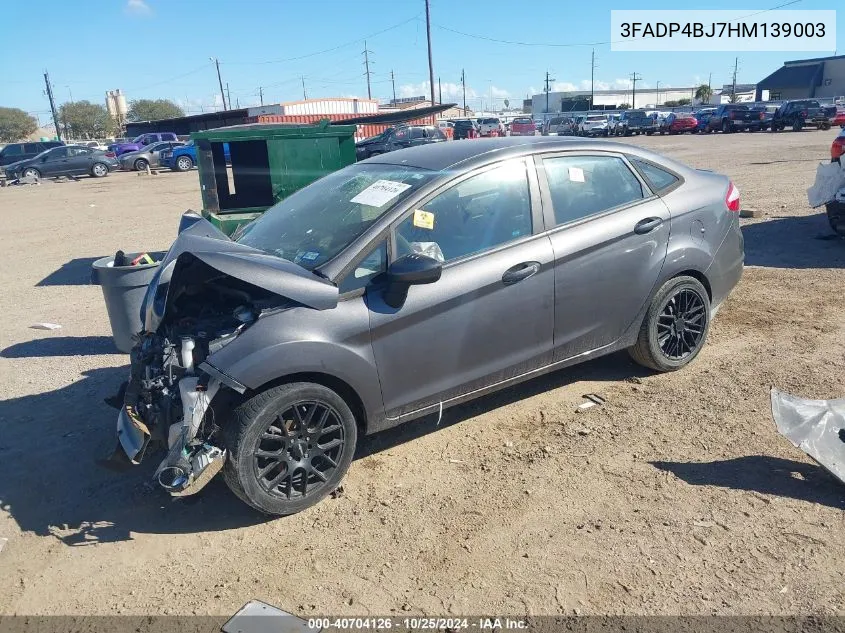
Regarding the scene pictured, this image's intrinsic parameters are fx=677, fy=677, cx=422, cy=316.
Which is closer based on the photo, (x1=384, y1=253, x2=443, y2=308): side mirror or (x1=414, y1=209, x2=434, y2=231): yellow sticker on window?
(x1=384, y1=253, x2=443, y2=308): side mirror

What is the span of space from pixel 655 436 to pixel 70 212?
17303 millimetres

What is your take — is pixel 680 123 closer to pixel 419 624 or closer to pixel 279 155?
pixel 279 155

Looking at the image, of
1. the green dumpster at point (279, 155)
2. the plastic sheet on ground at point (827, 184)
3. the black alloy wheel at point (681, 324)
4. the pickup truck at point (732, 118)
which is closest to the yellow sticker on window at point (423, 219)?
the black alloy wheel at point (681, 324)

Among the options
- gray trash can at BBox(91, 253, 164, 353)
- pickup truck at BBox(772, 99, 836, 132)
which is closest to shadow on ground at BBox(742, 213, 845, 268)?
gray trash can at BBox(91, 253, 164, 353)

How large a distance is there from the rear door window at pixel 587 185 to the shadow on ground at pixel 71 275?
22.7ft

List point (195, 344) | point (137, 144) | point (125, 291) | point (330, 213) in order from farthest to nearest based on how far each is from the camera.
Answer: point (137, 144) < point (125, 291) < point (330, 213) < point (195, 344)

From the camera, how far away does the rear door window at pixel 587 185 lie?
430 centimetres

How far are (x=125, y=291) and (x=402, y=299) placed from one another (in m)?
2.91

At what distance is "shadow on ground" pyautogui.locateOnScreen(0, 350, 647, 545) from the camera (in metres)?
3.52

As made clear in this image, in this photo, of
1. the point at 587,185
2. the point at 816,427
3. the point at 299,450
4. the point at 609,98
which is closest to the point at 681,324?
the point at 587,185

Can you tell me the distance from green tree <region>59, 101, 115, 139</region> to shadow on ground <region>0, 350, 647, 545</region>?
100299 millimetres

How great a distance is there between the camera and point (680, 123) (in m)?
42.4

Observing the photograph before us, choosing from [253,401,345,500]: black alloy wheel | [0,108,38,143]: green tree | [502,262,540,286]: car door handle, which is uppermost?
[0,108,38,143]: green tree

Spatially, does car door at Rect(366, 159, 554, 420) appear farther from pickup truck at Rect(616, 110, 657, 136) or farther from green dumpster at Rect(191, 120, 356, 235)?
pickup truck at Rect(616, 110, 657, 136)
